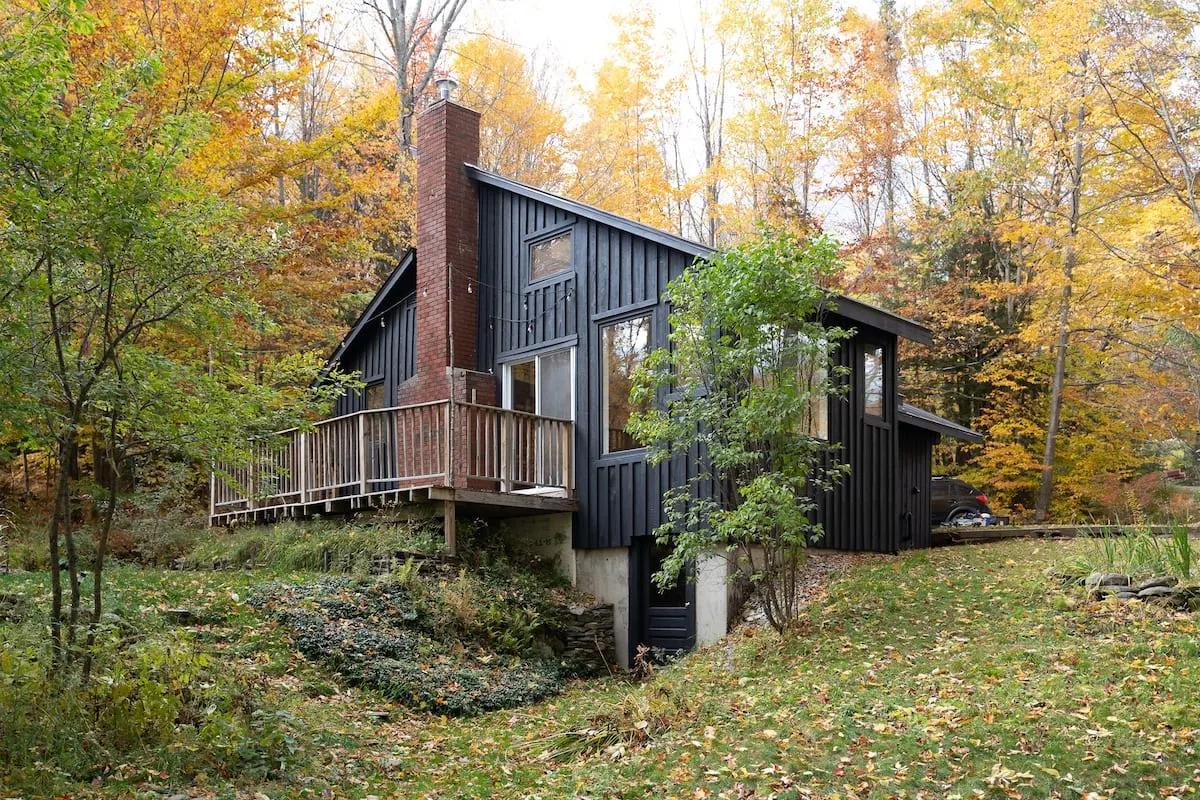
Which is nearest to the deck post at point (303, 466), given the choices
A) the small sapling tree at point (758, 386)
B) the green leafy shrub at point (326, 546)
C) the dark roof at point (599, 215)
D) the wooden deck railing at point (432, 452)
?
the wooden deck railing at point (432, 452)

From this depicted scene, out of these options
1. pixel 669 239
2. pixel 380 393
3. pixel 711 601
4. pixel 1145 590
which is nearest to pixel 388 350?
pixel 380 393

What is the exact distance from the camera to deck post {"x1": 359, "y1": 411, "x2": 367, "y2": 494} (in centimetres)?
1303

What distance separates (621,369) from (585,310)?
3.48 feet

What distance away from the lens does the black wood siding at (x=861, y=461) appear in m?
13.0

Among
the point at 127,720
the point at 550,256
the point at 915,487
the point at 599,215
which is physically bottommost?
the point at 127,720

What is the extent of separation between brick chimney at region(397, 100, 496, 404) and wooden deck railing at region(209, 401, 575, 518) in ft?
4.50

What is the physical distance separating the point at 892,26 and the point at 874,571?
20339 mm

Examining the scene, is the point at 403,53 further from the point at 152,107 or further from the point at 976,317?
the point at 976,317

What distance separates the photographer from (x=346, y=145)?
55.9 feet

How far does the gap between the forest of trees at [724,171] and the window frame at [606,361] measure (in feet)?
15.3

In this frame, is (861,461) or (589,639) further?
(861,461)

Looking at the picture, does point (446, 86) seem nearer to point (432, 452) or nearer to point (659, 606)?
point (432, 452)

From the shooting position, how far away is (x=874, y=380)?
14109 millimetres

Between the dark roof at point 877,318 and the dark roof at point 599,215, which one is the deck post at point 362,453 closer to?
the dark roof at point 599,215
